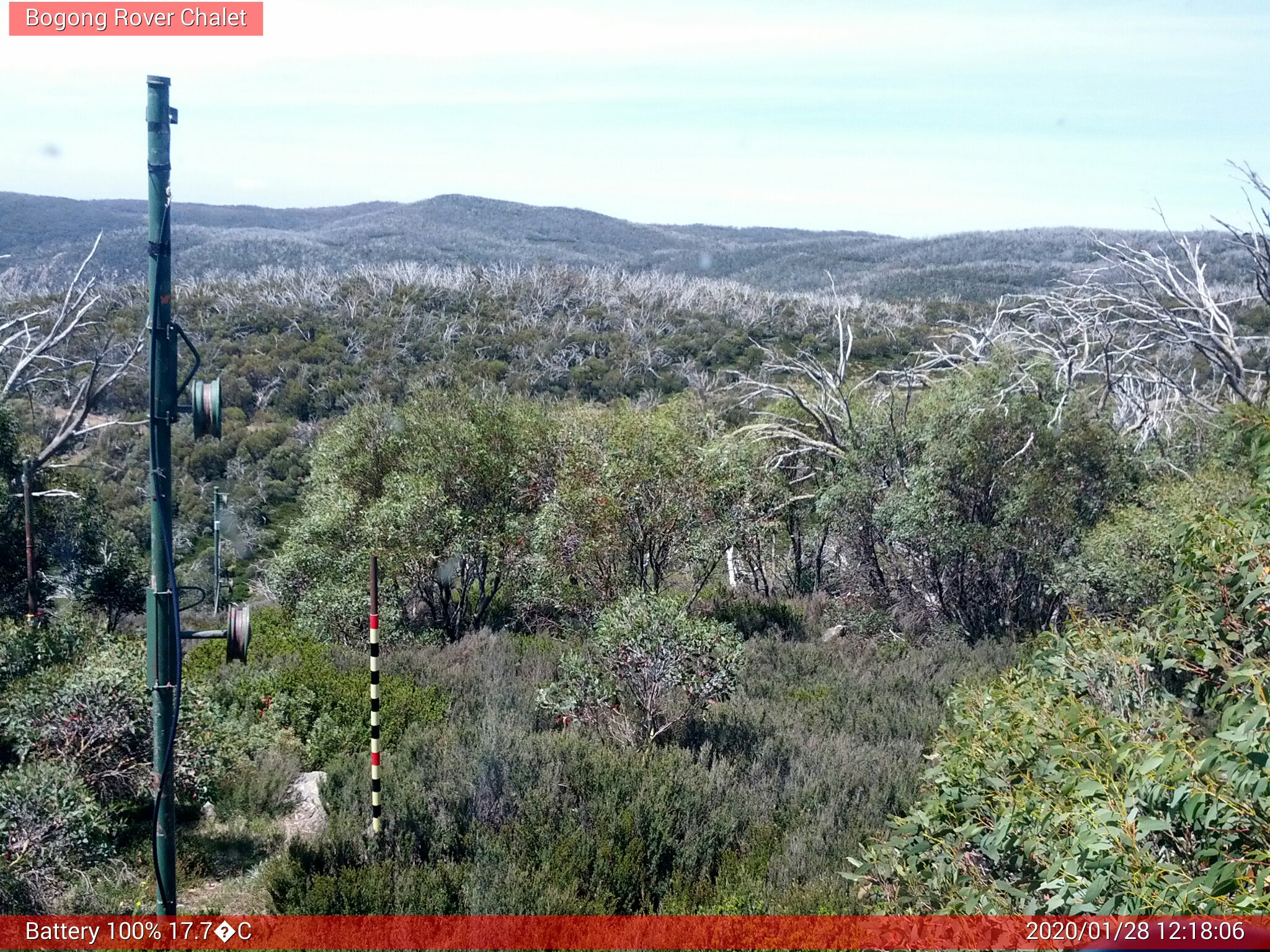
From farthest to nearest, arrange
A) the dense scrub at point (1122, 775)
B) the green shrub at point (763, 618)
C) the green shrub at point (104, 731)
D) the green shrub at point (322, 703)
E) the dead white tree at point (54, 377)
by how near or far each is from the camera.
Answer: the green shrub at point (763, 618)
the dead white tree at point (54, 377)
the green shrub at point (322, 703)
the green shrub at point (104, 731)
the dense scrub at point (1122, 775)

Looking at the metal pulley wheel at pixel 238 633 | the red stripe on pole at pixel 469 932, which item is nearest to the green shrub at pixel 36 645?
the red stripe on pole at pixel 469 932

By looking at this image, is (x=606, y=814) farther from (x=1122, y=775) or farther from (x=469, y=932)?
(x=1122, y=775)

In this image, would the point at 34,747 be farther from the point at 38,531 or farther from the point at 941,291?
the point at 941,291

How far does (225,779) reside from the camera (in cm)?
760

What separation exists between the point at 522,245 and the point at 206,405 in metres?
85.2

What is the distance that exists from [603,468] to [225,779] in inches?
287

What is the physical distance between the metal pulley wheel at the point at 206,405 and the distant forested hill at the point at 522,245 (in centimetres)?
4369

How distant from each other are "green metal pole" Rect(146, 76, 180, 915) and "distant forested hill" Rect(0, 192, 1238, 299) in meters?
43.5

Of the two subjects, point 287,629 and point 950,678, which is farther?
point 287,629

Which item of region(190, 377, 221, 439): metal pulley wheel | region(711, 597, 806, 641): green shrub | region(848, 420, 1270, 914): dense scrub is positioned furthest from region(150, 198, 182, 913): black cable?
region(711, 597, 806, 641): green shrub

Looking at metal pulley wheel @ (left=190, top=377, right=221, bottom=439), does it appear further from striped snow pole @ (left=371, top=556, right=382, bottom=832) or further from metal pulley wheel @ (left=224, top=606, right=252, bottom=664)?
striped snow pole @ (left=371, top=556, right=382, bottom=832)

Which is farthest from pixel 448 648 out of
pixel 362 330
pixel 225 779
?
pixel 362 330

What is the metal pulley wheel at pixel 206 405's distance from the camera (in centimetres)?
458

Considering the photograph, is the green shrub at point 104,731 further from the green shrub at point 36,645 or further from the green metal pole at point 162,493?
the green metal pole at point 162,493
